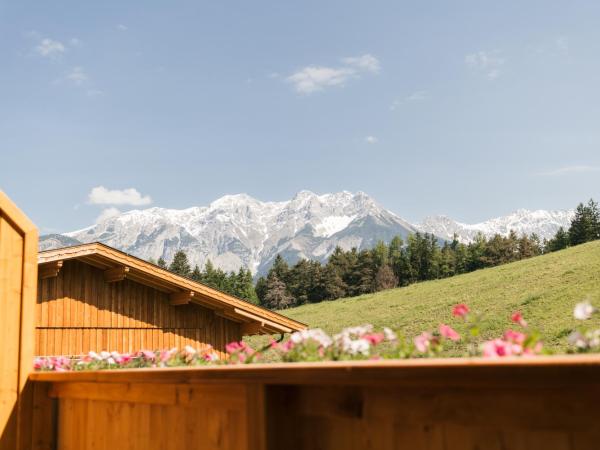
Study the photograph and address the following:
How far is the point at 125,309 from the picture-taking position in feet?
38.0

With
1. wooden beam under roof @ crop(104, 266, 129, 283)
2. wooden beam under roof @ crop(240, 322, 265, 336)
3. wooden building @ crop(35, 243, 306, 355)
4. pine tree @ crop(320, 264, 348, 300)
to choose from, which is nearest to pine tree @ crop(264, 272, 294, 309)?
pine tree @ crop(320, 264, 348, 300)

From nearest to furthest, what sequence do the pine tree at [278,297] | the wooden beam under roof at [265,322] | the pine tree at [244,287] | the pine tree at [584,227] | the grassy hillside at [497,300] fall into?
the wooden beam under roof at [265,322] → the grassy hillside at [497,300] → the pine tree at [584,227] → the pine tree at [278,297] → the pine tree at [244,287]

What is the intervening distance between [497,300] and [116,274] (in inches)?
1079

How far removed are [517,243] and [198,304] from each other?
5788 cm

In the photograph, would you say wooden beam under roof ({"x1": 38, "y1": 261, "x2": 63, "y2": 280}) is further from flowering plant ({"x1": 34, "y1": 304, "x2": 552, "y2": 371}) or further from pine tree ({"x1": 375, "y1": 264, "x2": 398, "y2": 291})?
pine tree ({"x1": 375, "y1": 264, "x2": 398, "y2": 291})

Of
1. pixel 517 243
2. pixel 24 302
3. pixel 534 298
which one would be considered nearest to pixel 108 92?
pixel 517 243

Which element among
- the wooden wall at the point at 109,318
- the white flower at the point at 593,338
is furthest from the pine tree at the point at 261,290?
the white flower at the point at 593,338

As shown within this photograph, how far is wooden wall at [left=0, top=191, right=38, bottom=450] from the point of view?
4.16m

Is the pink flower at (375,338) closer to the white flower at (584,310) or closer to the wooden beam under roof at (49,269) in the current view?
the white flower at (584,310)

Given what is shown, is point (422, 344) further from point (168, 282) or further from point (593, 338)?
point (168, 282)

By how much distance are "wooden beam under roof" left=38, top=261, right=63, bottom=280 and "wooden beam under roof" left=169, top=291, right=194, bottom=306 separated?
2214 mm

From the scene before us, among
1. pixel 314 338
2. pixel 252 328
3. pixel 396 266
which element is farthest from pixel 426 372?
pixel 396 266

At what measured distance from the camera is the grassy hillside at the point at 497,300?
28125mm

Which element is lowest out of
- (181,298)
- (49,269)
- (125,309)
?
(125,309)
